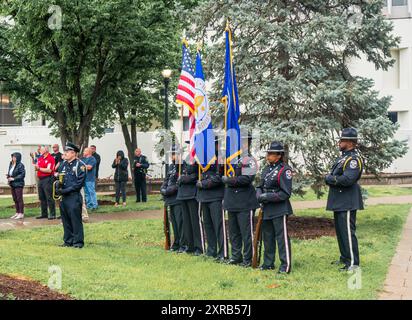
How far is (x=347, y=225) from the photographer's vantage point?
993 centimetres

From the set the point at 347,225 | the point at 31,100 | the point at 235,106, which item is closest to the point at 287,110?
the point at 235,106

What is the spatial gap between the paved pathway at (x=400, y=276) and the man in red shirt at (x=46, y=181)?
8.92 metres

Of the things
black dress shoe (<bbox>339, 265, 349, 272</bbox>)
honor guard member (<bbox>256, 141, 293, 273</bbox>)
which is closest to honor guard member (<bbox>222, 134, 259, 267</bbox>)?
honor guard member (<bbox>256, 141, 293, 273</bbox>)

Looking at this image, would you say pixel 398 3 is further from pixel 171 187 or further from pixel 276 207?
pixel 276 207

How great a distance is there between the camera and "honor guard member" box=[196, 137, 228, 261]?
10.8 metres

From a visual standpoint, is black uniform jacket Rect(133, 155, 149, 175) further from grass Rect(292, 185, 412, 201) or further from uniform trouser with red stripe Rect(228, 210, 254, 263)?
uniform trouser with red stripe Rect(228, 210, 254, 263)

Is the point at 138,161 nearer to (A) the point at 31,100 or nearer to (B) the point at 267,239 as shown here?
(A) the point at 31,100

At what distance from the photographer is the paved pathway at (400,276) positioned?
27.0 feet

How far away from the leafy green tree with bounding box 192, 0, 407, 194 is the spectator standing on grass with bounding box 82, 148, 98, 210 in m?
5.28

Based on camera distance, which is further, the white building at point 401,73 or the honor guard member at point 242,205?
the white building at point 401,73

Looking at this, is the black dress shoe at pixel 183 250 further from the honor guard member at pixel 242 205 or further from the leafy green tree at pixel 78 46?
the leafy green tree at pixel 78 46

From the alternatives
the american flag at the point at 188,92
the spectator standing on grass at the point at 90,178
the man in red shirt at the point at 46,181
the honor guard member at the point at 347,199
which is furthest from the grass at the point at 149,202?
the honor guard member at the point at 347,199

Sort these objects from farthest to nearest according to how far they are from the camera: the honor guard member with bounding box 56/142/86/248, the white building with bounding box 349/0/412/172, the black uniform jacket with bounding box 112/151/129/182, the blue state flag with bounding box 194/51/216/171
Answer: the white building with bounding box 349/0/412/172 → the black uniform jacket with bounding box 112/151/129/182 → the honor guard member with bounding box 56/142/86/248 → the blue state flag with bounding box 194/51/216/171

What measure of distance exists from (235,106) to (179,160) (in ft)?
4.89
